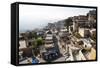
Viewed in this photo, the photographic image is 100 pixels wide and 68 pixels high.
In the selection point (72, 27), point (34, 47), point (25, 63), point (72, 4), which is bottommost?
point (25, 63)

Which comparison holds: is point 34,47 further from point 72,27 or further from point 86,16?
point 86,16

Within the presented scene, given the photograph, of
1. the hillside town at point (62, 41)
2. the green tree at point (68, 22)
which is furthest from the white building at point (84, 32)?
the green tree at point (68, 22)

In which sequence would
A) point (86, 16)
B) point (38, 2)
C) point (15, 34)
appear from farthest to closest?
point (86, 16) → point (38, 2) → point (15, 34)

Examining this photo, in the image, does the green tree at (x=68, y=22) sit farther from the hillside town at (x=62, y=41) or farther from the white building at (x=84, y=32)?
the white building at (x=84, y=32)

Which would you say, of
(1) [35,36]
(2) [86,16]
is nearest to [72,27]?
(2) [86,16]

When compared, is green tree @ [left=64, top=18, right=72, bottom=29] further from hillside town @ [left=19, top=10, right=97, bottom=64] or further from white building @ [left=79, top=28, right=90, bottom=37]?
white building @ [left=79, top=28, right=90, bottom=37]

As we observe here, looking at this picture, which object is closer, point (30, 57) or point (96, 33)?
point (30, 57)

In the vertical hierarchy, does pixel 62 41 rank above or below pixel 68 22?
below

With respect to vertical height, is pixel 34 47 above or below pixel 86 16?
below
